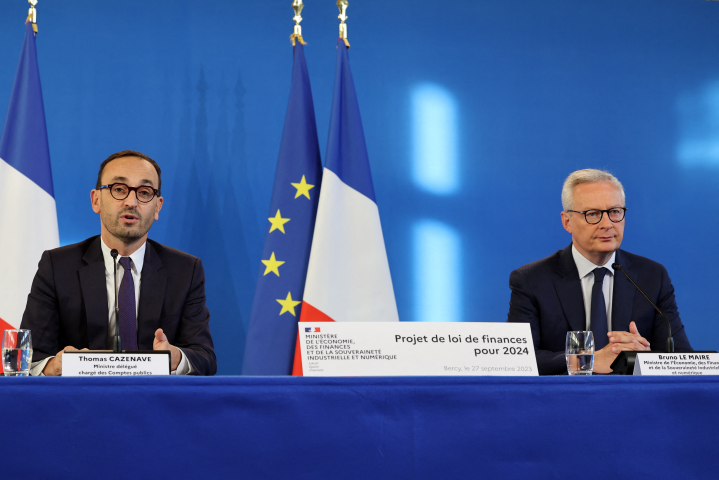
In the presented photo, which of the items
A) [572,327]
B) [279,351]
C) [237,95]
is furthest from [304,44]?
[572,327]

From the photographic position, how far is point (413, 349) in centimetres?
136

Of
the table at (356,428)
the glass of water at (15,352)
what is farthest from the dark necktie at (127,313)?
the table at (356,428)

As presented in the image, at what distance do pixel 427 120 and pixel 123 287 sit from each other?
1974 millimetres

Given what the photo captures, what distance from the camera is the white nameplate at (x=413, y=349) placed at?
1.31 meters

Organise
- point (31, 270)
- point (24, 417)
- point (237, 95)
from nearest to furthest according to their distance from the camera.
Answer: point (24, 417)
point (31, 270)
point (237, 95)

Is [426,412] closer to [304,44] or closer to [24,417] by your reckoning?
[24,417]

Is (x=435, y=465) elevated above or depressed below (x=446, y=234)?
below

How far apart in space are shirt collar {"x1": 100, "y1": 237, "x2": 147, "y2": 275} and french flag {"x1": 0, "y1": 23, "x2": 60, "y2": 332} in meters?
0.68

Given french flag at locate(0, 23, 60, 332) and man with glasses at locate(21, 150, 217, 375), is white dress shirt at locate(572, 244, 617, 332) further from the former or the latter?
french flag at locate(0, 23, 60, 332)

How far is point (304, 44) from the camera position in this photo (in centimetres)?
322

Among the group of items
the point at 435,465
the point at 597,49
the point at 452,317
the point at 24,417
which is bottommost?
the point at 435,465

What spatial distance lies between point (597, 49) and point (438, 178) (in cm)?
122

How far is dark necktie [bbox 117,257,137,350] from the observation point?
211cm

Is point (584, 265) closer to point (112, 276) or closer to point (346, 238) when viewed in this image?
point (346, 238)
